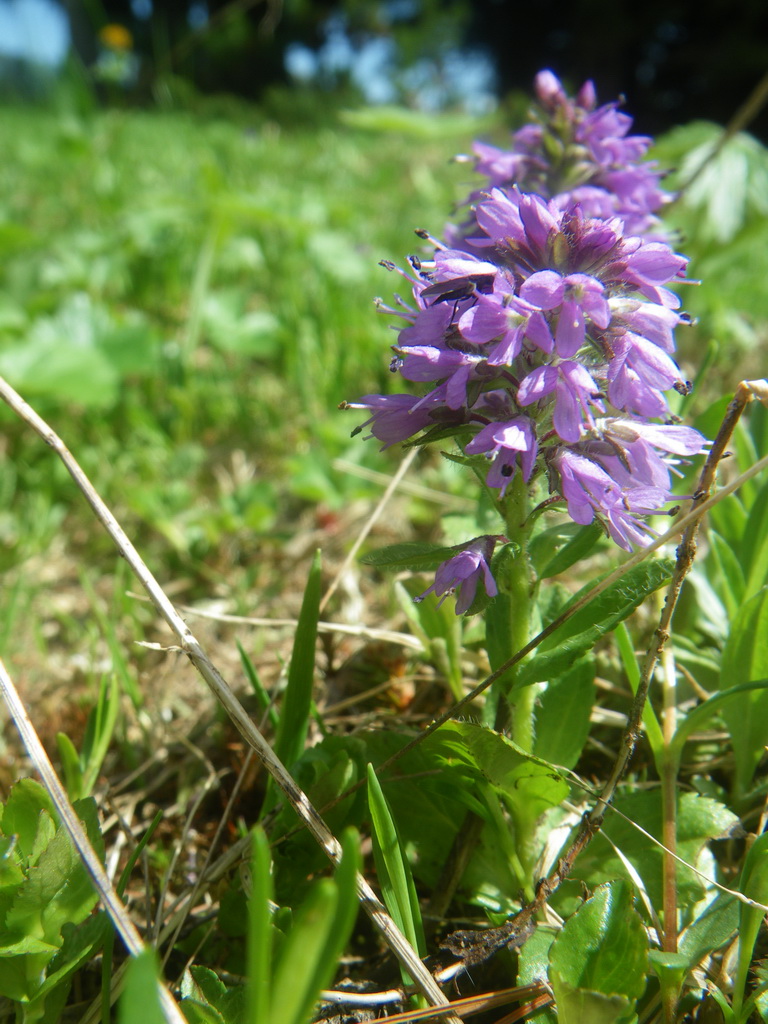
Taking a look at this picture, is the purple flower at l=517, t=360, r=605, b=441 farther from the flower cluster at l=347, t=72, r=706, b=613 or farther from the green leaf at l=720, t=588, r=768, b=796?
the green leaf at l=720, t=588, r=768, b=796

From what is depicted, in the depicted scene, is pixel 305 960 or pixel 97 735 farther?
pixel 97 735

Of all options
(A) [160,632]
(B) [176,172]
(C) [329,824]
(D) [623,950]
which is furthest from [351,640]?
(B) [176,172]

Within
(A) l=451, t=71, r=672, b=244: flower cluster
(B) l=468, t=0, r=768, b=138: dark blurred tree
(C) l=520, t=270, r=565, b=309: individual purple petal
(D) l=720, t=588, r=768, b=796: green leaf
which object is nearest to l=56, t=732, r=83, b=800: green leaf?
(C) l=520, t=270, r=565, b=309: individual purple petal

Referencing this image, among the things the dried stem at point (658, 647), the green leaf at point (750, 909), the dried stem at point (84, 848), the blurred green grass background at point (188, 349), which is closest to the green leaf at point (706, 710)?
the dried stem at point (658, 647)

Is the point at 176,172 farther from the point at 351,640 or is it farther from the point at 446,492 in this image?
the point at 351,640

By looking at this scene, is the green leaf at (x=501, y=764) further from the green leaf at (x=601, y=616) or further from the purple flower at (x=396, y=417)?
the purple flower at (x=396, y=417)

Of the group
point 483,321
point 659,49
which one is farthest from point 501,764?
point 659,49

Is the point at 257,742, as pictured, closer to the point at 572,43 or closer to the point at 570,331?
the point at 570,331
